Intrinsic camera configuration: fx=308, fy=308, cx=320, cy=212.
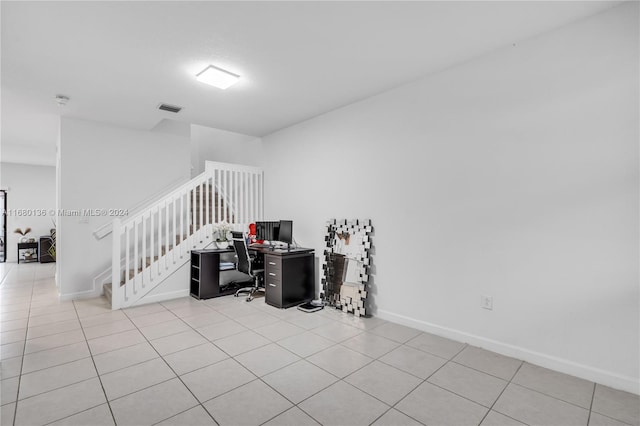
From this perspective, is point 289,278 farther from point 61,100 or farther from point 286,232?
point 61,100

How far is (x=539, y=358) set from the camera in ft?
8.40

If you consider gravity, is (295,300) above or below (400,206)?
below

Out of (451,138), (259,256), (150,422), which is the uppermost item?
(451,138)

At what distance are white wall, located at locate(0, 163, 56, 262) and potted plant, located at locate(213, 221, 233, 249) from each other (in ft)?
22.7

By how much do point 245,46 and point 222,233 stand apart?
316cm

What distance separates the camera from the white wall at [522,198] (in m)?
2.26

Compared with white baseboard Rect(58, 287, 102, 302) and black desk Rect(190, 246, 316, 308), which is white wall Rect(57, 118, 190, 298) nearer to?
white baseboard Rect(58, 287, 102, 302)

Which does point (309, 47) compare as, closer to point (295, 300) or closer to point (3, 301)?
point (295, 300)

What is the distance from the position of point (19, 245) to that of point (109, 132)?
19.4 ft

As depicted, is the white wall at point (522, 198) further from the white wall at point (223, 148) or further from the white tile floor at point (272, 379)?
the white wall at point (223, 148)

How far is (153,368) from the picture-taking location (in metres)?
2.52

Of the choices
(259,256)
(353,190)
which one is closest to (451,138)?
(353,190)

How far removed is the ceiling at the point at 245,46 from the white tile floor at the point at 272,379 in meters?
2.73

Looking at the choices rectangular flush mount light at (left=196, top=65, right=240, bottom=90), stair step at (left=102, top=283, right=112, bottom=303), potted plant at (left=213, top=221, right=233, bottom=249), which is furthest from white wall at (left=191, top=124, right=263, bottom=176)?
stair step at (left=102, top=283, right=112, bottom=303)
